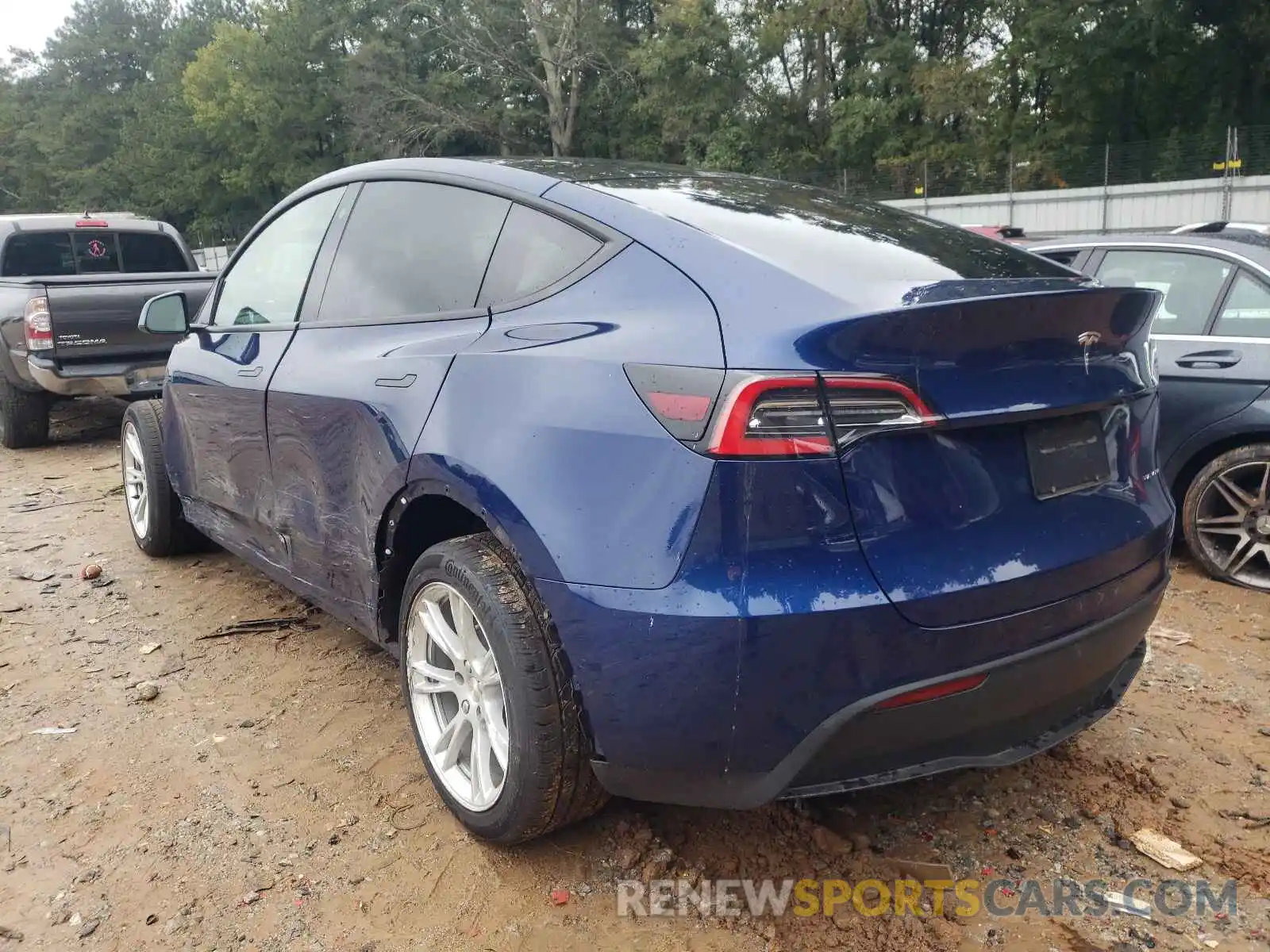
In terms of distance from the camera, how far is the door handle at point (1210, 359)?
4.35 meters

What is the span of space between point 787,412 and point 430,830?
61.2 inches

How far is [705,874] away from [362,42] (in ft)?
150

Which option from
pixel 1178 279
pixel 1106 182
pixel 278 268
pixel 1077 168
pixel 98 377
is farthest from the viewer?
pixel 1077 168

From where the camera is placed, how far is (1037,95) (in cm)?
3016

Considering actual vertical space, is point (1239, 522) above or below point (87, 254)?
below

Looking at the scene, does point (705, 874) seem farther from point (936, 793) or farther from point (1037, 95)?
point (1037, 95)

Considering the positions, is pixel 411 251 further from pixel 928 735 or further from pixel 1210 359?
pixel 1210 359

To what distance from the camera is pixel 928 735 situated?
203 cm

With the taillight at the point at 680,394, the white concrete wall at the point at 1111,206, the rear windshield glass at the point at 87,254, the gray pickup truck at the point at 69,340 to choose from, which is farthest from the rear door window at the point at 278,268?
the white concrete wall at the point at 1111,206

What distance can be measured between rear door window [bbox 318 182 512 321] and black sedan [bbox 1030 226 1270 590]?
3.20m

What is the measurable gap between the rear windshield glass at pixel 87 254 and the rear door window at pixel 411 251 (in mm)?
6256

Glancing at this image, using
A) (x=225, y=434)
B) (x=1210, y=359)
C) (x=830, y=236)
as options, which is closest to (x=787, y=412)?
(x=830, y=236)

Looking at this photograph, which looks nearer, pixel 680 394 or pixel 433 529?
pixel 680 394

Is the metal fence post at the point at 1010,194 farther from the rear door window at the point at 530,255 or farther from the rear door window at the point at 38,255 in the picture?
the rear door window at the point at 530,255
